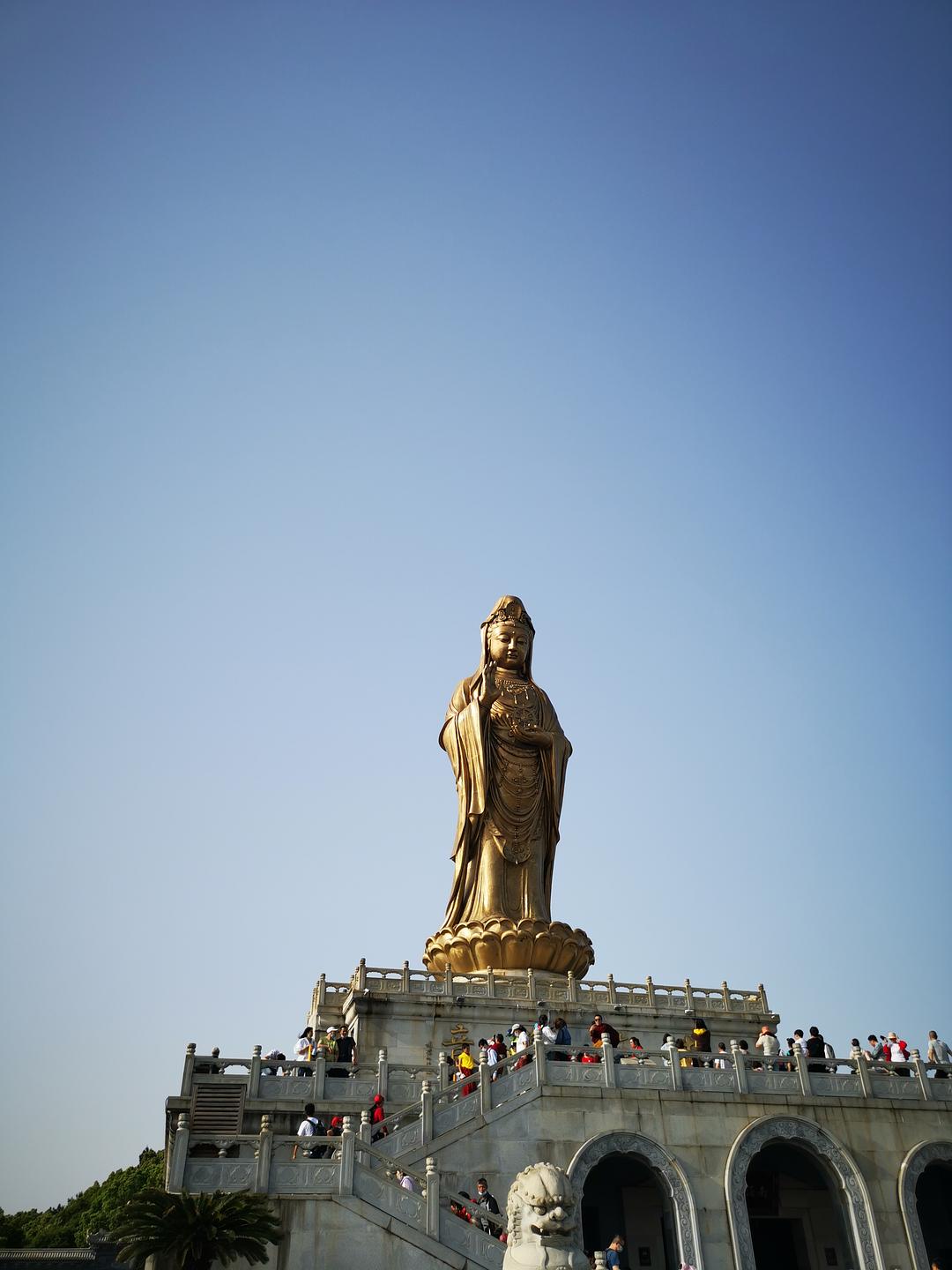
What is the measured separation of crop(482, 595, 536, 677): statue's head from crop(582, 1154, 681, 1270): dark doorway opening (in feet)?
50.6

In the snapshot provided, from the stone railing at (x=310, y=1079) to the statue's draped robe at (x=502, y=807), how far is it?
937cm

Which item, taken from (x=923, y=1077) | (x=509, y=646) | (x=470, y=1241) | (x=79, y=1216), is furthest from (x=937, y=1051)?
(x=79, y=1216)

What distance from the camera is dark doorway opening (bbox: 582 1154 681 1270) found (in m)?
17.9

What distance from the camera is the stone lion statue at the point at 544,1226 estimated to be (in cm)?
1096

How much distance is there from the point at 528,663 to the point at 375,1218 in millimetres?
19534

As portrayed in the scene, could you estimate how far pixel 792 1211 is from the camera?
1802 centimetres

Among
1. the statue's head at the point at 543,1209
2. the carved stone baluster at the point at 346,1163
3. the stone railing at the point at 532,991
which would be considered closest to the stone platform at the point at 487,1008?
the stone railing at the point at 532,991

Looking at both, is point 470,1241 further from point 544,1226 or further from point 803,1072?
point 803,1072

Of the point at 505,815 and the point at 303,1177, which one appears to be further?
the point at 505,815

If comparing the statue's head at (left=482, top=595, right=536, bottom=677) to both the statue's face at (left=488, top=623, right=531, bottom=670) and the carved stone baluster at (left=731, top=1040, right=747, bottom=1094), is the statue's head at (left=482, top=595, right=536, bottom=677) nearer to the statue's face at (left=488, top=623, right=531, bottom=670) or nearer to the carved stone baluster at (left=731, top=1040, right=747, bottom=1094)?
the statue's face at (left=488, top=623, right=531, bottom=670)

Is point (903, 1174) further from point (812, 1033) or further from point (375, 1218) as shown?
point (375, 1218)

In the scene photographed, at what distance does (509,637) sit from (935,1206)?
17228 mm

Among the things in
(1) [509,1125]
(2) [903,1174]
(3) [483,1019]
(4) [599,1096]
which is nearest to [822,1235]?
(2) [903,1174]

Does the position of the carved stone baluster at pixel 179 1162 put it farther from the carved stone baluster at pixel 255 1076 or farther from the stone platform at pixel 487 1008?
the stone platform at pixel 487 1008
